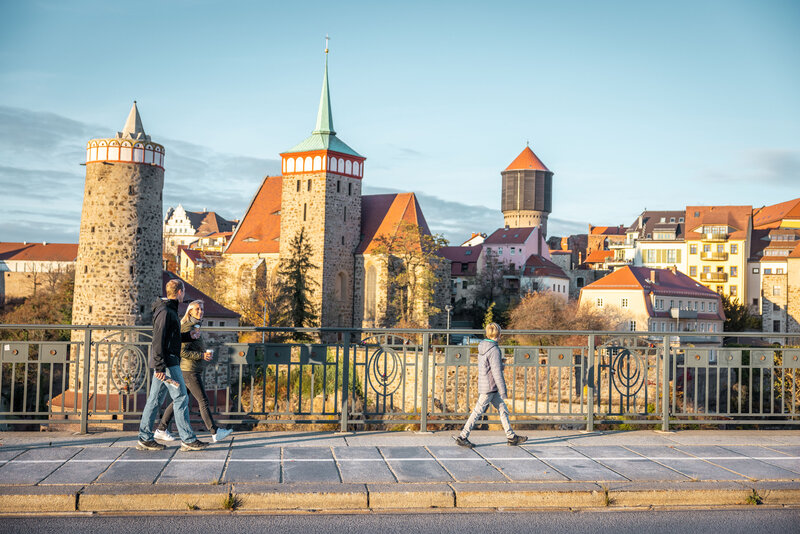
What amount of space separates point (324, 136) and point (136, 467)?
190ft

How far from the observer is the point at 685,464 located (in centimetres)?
910

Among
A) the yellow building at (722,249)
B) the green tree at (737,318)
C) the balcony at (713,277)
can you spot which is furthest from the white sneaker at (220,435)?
the balcony at (713,277)

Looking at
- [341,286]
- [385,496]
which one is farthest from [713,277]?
[385,496]

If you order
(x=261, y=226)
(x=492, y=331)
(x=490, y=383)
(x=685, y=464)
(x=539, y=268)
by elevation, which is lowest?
(x=685, y=464)

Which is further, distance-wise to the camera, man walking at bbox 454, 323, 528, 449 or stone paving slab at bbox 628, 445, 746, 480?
man walking at bbox 454, 323, 528, 449

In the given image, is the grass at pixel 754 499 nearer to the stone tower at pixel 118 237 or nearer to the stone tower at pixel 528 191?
the stone tower at pixel 118 237

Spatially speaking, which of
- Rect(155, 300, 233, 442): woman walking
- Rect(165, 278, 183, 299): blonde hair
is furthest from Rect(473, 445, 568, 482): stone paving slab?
Rect(165, 278, 183, 299): blonde hair

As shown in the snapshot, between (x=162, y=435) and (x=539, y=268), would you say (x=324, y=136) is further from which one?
(x=162, y=435)

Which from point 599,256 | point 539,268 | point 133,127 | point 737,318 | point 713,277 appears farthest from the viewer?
point 599,256

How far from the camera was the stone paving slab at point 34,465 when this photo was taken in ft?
25.5

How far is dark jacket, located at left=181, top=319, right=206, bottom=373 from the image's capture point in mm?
9484

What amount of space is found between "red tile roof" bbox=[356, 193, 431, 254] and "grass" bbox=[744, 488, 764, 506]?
53.1m

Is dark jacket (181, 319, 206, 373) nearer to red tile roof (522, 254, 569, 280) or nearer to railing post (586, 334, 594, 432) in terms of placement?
railing post (586, 334, 594, 432)

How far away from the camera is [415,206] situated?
6225cm
